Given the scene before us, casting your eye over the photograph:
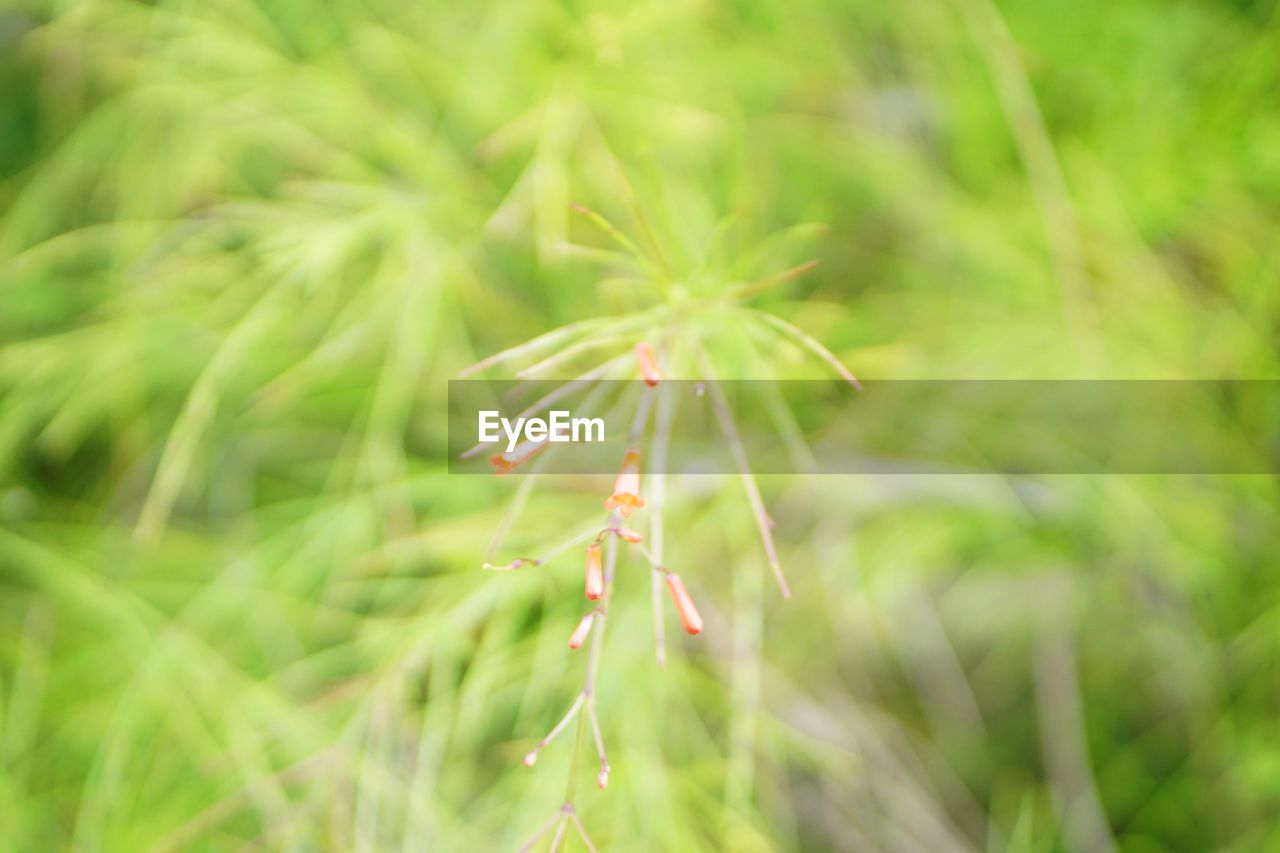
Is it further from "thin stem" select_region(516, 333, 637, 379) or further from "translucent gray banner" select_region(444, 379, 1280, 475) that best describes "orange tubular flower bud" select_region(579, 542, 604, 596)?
"translucent gray banner" select_region(444, 379, 1280, 475)

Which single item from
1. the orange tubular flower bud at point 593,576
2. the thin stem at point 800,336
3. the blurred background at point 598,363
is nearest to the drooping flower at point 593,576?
the orange tubular flower bud at point 593,576

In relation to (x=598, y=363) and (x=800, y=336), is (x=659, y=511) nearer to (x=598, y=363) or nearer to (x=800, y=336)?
(x=800, y=336)

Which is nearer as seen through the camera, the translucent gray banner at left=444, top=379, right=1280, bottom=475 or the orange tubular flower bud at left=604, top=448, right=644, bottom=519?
the orange tubular flower bud at left=604, top=448, right=644, bottom=519

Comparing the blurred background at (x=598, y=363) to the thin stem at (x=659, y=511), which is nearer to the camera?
the thin stem at (x=659, y=511)

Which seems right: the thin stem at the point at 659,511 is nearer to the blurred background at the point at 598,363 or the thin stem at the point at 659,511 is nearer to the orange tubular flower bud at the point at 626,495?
the orange tubular flower bud at the point at 626,495

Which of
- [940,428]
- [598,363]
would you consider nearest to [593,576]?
[598,363]

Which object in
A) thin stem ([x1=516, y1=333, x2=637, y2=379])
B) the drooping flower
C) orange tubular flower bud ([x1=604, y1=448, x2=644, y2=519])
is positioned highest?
thin stem ([x1=516, y1=333, x2=637, y2=379])

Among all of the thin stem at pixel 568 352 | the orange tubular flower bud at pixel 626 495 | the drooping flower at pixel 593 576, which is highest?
the thin stem at pixel 568 352

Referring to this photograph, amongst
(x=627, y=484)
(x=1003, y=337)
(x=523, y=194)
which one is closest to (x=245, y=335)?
(x=523, y=194)

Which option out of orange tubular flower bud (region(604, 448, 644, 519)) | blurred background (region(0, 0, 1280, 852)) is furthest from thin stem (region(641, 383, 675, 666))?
blurred background (region(0, 0, 1280, 852))
